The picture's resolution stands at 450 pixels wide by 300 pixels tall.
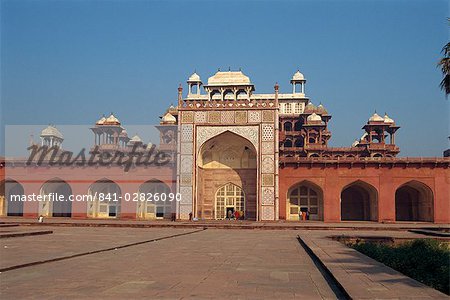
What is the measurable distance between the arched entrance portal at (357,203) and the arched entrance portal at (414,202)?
1965 mm

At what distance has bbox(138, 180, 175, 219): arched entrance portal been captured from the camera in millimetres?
27438

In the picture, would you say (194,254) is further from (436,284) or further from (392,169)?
(392,169)

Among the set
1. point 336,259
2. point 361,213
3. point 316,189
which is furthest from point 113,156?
point 336,259

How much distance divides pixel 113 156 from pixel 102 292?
903 inches

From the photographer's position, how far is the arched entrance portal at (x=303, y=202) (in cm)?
2670

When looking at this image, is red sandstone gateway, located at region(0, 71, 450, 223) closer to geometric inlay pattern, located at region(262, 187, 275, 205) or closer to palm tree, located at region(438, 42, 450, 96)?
geometric inlay pattern, located at region(262, 187, 275, 205)

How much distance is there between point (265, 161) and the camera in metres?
24.7

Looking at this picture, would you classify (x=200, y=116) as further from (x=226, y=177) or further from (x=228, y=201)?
(x=228, y=201)

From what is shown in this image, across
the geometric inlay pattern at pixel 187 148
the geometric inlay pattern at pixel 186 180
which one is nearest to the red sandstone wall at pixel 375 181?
the geometric inlay pattern at pixel 186 180

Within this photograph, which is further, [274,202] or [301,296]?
[274,202]

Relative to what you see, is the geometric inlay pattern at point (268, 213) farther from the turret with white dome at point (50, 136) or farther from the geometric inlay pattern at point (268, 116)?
the turret with white dome at point (50, 136)

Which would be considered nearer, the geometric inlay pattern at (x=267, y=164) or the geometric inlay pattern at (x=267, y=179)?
the geometric inlay pattern at (x=267, y=179)

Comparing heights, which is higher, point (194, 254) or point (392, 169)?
point (392, 169)

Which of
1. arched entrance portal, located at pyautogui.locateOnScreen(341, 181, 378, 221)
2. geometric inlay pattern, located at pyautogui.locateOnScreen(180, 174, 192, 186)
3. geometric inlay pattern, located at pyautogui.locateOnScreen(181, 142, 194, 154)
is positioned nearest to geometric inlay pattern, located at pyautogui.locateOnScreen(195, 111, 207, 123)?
geometric inlay pattern, located at pyautogui.locateOnScreen(181, 142, 194, 154)
